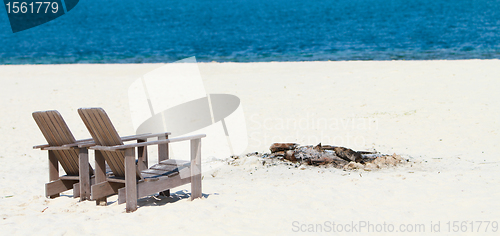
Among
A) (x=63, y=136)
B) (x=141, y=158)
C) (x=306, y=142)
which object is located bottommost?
(x=306, y=142)

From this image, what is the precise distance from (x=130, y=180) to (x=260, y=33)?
50947 millimetres

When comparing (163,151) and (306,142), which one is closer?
(163,151)

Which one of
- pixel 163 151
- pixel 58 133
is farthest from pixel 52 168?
pixel 163 151

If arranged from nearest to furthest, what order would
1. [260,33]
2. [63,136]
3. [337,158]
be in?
[63,136], [337,158], [260,33]

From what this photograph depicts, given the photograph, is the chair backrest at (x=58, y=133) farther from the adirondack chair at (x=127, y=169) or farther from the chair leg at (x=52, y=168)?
the adirondack chair at (x=127, y=169)

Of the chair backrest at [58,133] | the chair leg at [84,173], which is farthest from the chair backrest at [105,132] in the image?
the chair backrest at [58,133]

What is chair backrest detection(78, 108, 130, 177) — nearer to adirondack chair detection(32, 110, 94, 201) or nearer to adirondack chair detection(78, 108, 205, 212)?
adirondack chair detection(78, 108, 205, 212)

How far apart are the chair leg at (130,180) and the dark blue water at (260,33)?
23.6 metres

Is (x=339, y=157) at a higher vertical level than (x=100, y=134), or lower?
lower

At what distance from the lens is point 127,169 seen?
3941mm

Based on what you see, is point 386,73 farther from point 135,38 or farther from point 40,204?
Result: point 135,38

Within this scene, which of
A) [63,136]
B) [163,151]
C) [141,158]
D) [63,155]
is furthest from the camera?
[163,151]

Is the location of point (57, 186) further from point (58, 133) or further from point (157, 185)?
point (157, 185)

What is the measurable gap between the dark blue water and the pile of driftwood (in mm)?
20696
